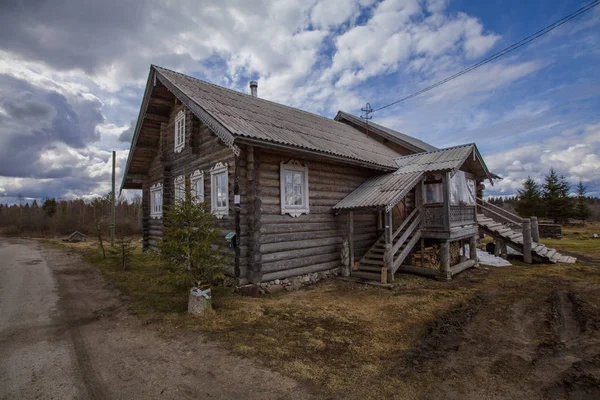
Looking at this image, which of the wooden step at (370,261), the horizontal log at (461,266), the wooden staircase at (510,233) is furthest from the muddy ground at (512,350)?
the wooden staircase at (510,233)

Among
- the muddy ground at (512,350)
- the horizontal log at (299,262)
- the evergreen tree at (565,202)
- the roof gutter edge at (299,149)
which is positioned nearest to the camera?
the muddy ground at (512,350)

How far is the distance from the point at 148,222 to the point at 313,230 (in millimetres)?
11553

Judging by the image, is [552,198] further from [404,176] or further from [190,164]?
[190,164]

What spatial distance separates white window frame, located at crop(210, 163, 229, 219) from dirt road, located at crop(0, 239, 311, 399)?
12.2 ft

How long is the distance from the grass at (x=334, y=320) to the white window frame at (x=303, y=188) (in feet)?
8.20

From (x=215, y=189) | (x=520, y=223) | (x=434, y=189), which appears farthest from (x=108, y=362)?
(x=520, y=223)

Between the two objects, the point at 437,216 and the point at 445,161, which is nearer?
the point at 445,161

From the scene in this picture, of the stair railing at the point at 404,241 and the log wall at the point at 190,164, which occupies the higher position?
the log wall at the point at 190,164

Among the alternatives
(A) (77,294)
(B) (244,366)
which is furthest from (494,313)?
(A) (77,294)

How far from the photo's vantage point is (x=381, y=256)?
37.4ft

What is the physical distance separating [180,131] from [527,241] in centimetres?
1694

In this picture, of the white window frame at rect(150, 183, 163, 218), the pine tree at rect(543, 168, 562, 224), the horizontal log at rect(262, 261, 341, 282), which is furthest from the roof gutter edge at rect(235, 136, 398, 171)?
the pine tree at rect(543, 168, 562, 224)

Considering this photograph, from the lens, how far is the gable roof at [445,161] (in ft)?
37.7

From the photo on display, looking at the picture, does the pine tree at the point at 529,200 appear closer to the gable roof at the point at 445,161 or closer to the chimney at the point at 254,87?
the gable roof at the point at 445,161
